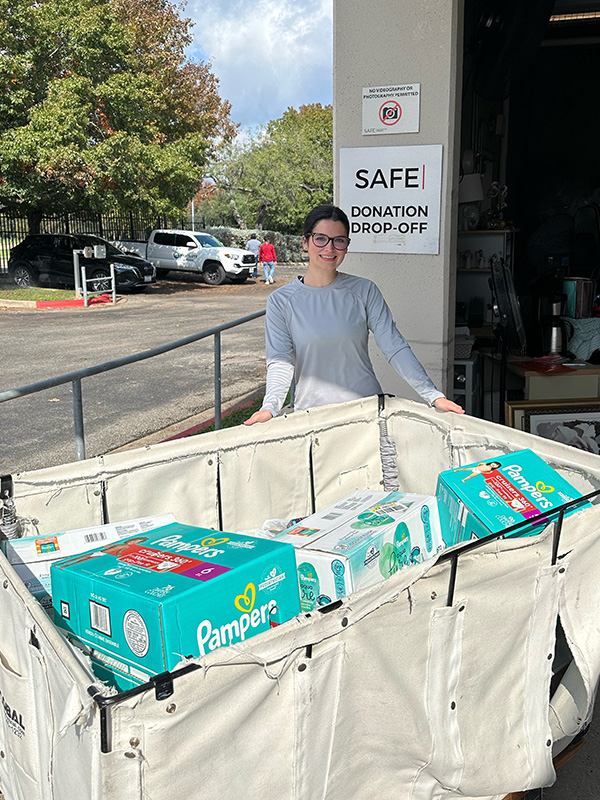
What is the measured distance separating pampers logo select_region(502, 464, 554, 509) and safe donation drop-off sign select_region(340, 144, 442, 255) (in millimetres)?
3161

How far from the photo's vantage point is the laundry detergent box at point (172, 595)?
1645 mm

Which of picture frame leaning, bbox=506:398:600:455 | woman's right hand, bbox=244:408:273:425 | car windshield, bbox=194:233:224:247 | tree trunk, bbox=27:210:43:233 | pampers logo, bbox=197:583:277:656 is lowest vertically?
picture frame leaning, bbox=506:398:600:455

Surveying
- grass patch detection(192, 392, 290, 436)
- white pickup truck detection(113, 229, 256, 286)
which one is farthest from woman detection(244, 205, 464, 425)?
white pickup truck detection(113, 229, 256, 286)

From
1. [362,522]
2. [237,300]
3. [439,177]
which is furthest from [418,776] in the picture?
[237,300]

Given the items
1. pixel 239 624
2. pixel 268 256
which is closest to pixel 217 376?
pixel 239 624

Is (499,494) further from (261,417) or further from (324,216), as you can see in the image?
(324,216)

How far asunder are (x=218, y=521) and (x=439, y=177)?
3.28 m

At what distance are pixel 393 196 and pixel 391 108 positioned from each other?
0.59 meters

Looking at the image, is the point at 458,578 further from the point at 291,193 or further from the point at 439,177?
the point at 291,193

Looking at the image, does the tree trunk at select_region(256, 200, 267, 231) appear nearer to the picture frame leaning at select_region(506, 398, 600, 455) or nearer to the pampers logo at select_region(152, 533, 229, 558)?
the picture frame leaning at select_region(506, 398, 600, 455)

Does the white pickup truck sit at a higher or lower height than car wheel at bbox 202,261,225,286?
higher

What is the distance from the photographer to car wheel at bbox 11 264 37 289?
76.4ft

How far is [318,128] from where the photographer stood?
53.0 metres

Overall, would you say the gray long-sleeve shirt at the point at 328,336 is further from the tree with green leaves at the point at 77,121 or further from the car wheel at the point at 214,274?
the car wheel at the point at 214,274
